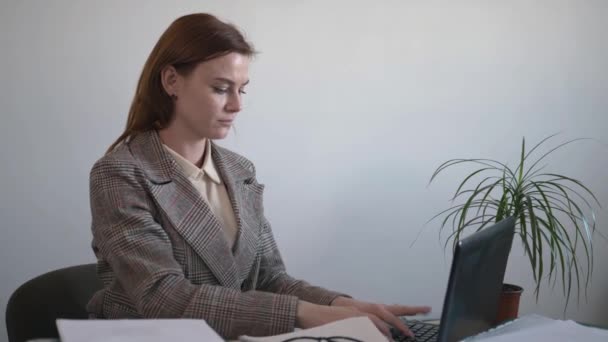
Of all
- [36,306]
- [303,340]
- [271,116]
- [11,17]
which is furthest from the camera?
[271,116]

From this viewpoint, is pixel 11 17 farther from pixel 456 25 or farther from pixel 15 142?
pixel 456 25

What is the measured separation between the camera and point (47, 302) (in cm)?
164

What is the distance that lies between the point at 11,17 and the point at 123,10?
364 millimetres

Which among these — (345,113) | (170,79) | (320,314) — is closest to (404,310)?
(320,314)

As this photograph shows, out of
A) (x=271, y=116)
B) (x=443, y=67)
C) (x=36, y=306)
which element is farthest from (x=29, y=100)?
(x=443, y=67)

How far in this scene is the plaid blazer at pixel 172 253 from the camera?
140cm

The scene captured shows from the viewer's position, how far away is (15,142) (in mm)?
2473

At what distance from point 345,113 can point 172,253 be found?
1528 millimetres

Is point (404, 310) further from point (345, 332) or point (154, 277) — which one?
point (154, 277)

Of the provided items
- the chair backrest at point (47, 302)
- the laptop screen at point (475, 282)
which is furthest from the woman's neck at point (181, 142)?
the laptop screen at point (475, 282)

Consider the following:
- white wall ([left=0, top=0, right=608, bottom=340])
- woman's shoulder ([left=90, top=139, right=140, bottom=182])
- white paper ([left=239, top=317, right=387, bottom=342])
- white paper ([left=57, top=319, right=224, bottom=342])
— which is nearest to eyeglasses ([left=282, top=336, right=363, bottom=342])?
white paper ([left=239, top=317, right=387, bottom=342])

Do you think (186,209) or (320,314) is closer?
(320,314)

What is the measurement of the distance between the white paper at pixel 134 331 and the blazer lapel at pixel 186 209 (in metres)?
0.42

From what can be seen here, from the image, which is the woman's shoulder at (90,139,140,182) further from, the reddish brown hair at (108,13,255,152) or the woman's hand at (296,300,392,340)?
the woman's hand at (296,300,392,340)
